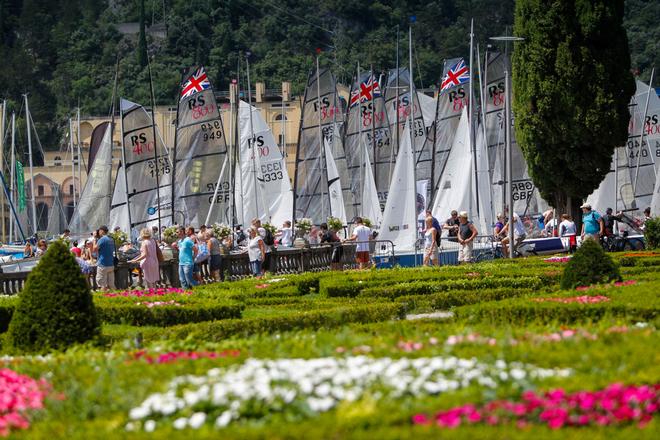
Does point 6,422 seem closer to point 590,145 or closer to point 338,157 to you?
point 590,145

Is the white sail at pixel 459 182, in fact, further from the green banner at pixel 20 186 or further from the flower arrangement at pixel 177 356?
Answer: the green banner at pixel 20 186

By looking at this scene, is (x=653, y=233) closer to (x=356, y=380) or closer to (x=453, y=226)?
(x=453, y=226)

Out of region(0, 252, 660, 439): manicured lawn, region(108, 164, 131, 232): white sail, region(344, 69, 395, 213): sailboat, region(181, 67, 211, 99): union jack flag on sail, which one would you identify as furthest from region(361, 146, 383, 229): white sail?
region(0, 252, 660, 439): manicured lawn

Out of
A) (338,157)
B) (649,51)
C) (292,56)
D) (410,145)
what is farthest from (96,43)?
(410,145)

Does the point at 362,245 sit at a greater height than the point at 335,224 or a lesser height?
lesser

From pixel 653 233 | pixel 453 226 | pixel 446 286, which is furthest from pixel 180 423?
pixel 653 233

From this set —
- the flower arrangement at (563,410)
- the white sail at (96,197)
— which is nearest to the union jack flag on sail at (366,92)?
the white sail at (96,197)

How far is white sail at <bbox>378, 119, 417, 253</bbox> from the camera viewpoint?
41.3m

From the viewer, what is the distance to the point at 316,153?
207ft

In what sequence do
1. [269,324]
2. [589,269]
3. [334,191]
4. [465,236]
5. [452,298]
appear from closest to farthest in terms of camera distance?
[269,324]
[589,269]
[452,298]
[465,236]
[334,191]

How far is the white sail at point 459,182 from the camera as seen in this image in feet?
151

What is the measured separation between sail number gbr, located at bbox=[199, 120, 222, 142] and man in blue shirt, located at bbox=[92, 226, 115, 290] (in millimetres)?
29476

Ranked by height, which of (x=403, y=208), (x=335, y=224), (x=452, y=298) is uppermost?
(x=403, y=208)

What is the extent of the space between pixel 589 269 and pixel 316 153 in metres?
43.7
